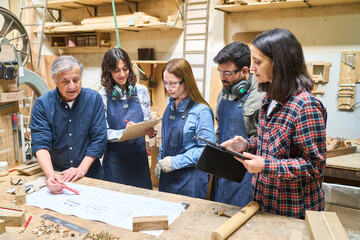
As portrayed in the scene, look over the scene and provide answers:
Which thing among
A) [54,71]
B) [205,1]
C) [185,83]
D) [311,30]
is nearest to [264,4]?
[311,30]

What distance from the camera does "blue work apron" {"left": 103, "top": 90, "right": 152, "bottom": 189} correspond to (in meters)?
2.51

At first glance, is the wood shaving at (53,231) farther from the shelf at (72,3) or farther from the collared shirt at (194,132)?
the shelf at (72,3)

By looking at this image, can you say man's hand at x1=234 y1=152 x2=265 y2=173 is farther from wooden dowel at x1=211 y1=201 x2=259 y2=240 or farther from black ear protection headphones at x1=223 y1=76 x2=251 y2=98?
black ear protection headphones at x1=223 y1=76 x2=251 y2=98

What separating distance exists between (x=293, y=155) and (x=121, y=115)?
1.55m

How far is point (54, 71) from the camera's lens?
6.25 ft

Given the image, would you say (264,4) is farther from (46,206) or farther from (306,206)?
(46,206)

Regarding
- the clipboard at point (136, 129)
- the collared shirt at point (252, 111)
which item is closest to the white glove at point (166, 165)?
the clipboard at point (136, 129)

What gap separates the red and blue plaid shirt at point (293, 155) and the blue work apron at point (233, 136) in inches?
20.9

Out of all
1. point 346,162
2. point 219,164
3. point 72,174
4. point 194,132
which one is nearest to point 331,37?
point 346,162

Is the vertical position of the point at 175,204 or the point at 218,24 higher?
the point at 218,24

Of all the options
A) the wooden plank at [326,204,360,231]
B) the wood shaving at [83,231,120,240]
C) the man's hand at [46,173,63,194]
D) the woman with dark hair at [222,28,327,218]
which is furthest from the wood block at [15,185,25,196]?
the wooden plank at [326,204,360,231]

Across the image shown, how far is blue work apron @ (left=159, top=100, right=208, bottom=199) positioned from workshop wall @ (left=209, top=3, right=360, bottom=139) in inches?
101

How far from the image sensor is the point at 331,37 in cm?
374

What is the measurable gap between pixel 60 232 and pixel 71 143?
820 millimetres
